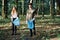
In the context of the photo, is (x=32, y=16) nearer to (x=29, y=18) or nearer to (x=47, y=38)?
(x=29, y=18)

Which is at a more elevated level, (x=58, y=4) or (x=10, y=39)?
(x=58, y=4)

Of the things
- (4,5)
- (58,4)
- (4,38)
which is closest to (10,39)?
(4,38)

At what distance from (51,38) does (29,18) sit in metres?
1.67

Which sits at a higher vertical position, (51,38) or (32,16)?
(32,16)

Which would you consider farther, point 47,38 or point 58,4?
point 58,4

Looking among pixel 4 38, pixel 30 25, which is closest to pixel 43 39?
pixel 30 25

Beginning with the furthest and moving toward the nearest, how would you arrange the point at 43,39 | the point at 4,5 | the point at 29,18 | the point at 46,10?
the point at 46,10 → the point at 4,5 → the point at 29,18 → the point at 43,39

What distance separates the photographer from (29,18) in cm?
1310

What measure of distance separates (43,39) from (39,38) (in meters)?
0.54

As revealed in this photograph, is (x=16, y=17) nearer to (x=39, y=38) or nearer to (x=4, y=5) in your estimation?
(x=39, y=38)

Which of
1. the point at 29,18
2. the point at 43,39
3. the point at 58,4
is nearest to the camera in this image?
the point at 43,39

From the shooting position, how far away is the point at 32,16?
13.1 m

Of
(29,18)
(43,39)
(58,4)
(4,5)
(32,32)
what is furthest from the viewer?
(58,4)

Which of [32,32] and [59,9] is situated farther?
[59,9]
